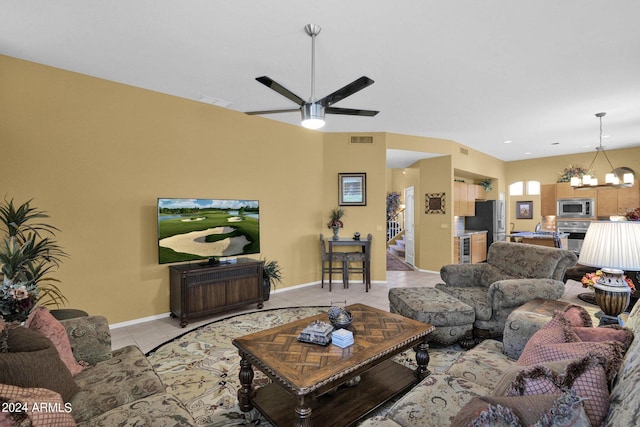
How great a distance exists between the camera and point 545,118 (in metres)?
5.22

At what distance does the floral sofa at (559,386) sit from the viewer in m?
0.83

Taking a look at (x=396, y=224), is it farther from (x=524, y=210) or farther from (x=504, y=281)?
(x=504, y=281)

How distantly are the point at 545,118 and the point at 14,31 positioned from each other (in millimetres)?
7085

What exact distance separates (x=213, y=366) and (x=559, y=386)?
2625 mm

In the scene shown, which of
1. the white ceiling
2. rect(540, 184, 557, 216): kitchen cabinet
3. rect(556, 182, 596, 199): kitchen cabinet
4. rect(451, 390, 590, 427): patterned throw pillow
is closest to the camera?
rect(451, 390, 590, 427): patterned throw pillow

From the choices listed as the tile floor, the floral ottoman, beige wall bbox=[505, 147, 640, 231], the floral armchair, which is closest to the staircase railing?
beige wall bbox=[505, 147, 640, 231]

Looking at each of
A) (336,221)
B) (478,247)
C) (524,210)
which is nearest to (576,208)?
(524,210)

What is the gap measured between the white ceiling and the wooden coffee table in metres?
2.51

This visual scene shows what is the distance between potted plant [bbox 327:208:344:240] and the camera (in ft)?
18.5

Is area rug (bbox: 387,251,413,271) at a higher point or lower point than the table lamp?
lower

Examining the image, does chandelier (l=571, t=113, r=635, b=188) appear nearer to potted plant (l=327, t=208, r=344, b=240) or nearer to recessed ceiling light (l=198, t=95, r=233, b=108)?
potted plant (l=327, t=208, r=344, b=240)

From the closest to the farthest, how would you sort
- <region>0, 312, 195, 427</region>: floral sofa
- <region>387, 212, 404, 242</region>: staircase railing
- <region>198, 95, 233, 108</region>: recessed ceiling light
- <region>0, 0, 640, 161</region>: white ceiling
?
<region>0, 312, 195, 427</region>: floral sofa < <region>0, 0, 640, 161</region>: white ceiling < <region>198, 95, 233, 108</region>: recessed ceiling light < <region>387, 212, 404, 242</region>: staircase railing

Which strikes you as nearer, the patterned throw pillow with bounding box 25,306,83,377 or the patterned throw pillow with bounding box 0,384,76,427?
the patterned throw pillow with bounding box 0,384,76,427

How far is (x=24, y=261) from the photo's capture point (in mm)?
2645
